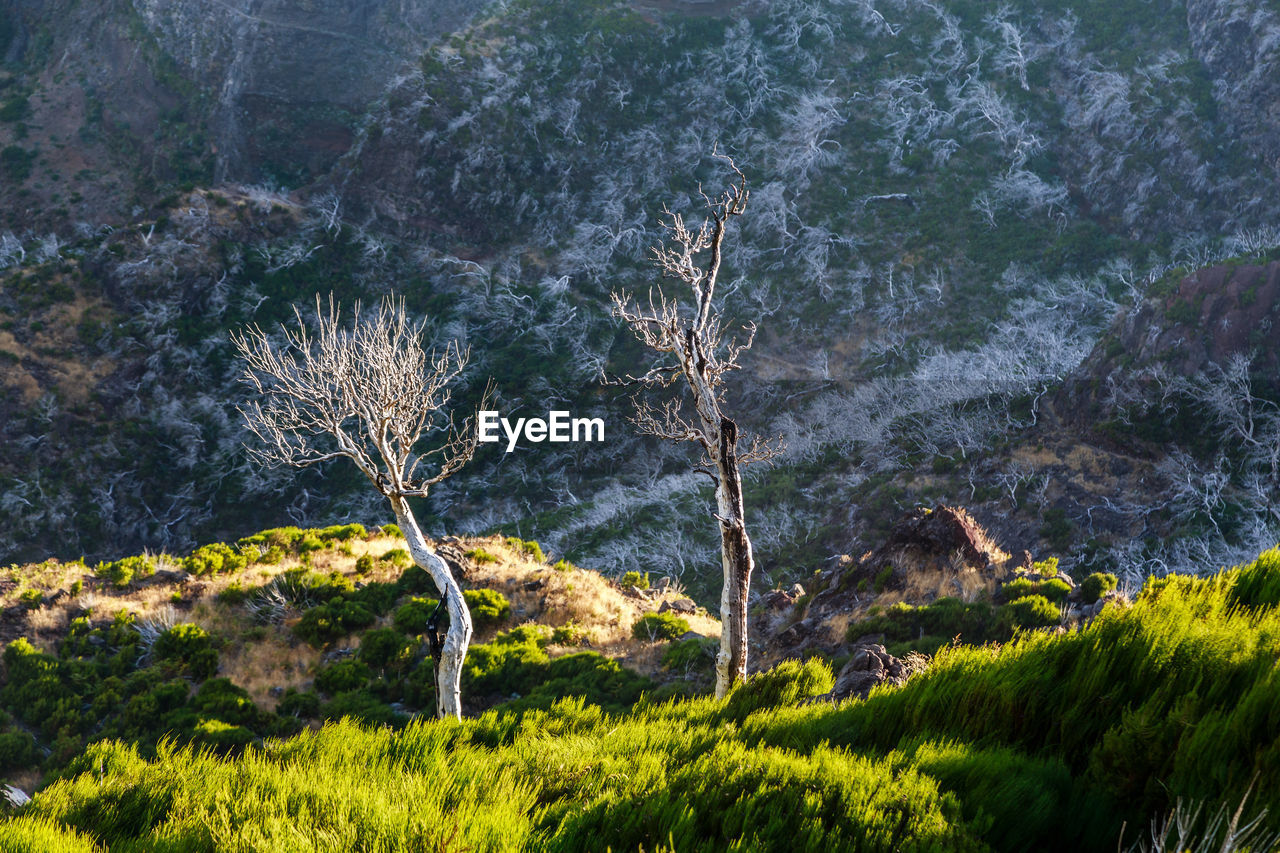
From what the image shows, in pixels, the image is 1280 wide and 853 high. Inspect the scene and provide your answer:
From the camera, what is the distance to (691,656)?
11.6 meters

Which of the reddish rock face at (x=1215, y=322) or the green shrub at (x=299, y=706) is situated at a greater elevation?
the reddish rock face at (x=1215, y=322)

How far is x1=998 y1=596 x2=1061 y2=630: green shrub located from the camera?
1005cm

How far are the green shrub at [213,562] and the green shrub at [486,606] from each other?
16.1 feet

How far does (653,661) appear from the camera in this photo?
12094 mm

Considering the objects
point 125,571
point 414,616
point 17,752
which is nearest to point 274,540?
point 125,571

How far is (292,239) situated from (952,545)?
1205 inches

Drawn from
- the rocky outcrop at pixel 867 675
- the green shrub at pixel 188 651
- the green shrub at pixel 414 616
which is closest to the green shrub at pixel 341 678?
the green shrub at pixel 414 616

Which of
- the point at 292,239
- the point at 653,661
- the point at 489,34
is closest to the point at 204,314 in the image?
the point at 292,239

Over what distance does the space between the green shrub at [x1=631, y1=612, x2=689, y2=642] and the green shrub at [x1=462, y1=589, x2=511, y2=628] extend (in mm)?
2413

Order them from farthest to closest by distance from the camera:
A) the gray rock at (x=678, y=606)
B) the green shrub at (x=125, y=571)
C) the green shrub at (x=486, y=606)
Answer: the gray rock at (x=678, y=606) → the green shrub at (x=125, y=571) → the green shrub at (x=486, y=606)

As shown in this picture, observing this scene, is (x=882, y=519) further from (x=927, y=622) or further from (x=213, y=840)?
(x=213, y=840)

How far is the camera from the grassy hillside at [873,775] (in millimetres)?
3086

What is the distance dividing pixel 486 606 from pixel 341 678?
2809mm
